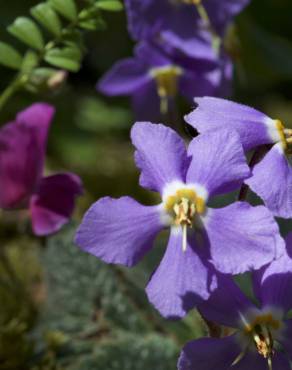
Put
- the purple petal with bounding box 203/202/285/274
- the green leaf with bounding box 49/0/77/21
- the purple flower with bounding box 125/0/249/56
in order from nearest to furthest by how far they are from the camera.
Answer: the purple petal with bounding box 203/202/285/274, the green leaf with bounding box 49/0/77/21, the purple flower with bounding box 125/0/249/56

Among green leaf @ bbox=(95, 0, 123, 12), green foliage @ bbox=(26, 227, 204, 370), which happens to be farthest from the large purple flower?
green foliage @ bbox=(26, 227, 204, 370)

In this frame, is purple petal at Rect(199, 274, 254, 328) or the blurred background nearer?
purple petal at Rect(199, 274, 254, 328)

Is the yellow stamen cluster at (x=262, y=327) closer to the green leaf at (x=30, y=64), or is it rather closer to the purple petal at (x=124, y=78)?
the green leaf at (x=30, y=64)

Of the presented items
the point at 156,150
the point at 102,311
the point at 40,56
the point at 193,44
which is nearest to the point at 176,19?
the point at 193,44

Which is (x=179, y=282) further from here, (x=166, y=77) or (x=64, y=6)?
(x=166, y=77)

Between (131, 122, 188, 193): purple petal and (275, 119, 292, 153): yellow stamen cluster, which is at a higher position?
(131, 122, 188, 193): purple petal

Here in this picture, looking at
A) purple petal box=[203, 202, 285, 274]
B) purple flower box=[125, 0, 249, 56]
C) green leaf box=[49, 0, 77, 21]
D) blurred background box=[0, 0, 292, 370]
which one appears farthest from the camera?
purple flower box=[125, 0, 249, 56]

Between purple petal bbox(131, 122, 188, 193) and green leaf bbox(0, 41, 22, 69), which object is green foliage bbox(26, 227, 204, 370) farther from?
purple petal bbox(131, 122, 188, 193)

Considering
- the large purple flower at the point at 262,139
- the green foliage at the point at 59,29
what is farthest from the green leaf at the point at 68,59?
the large purple flower at the point at 262,139
